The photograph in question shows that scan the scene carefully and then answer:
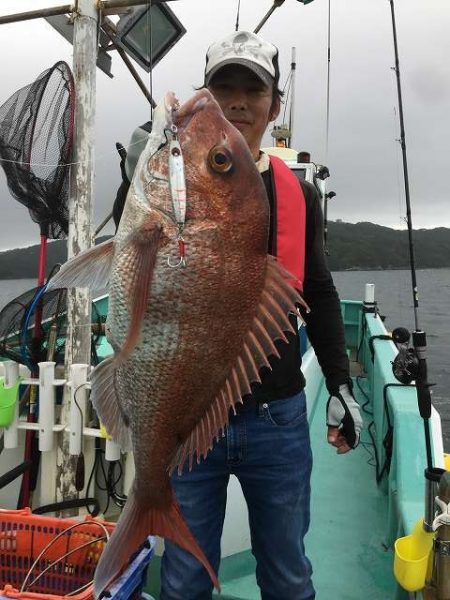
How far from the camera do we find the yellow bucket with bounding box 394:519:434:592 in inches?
86.0

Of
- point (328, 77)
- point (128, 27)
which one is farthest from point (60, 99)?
point (328, 77)

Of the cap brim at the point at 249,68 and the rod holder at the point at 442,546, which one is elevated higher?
the cap brim at the point at 249,68

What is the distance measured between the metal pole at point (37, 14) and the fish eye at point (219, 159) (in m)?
2.66

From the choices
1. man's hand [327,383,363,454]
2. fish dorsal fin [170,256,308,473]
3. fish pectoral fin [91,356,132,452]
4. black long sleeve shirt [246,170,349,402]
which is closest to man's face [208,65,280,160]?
black long sleeve shirt [246,170,349,402]

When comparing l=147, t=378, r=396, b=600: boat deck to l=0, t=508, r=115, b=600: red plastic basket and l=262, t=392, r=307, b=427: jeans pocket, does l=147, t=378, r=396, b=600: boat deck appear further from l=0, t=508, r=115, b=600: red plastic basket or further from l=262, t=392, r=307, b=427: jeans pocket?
l=262, t=392, r=307, b=427: jeans pocket

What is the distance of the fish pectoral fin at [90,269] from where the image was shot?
1681 mm

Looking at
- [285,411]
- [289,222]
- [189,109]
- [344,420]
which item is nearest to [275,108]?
[289,222]

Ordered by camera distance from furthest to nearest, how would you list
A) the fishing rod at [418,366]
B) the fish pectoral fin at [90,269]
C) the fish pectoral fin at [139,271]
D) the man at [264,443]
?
the fishing rod at [418,366] < the man at [264,443] < the fish pectoral fin at [90,269] < the fish pectoral fin at [139,271]

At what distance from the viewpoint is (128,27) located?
3.89 meters

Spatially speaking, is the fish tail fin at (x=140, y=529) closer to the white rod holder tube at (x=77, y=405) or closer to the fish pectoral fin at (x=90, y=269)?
the fish pectoral fin at (x=90, y=269)

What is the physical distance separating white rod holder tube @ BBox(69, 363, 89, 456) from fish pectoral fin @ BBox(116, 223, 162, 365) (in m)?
2.00

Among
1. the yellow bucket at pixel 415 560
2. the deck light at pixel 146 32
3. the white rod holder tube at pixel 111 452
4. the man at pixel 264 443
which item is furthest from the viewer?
the deck light at pixel 146 32

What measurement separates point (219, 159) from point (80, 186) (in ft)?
7.23

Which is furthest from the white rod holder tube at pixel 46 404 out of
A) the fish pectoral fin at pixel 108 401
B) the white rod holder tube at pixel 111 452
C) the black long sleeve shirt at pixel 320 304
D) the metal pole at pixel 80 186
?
the black long sleeve shirt at pixel 320 304
